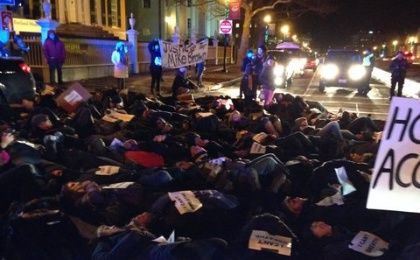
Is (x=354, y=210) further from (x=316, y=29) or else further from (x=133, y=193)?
(x=316, y=29)

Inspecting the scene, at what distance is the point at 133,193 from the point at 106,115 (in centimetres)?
372

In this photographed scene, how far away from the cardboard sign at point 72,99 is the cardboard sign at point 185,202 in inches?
188

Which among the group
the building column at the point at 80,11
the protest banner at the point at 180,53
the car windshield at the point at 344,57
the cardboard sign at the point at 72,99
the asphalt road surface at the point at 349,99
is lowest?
the asphalt road surface at the point at 349,99

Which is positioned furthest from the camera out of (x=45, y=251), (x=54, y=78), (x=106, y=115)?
(x=54, y=78)

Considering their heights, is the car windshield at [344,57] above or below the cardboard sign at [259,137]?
above

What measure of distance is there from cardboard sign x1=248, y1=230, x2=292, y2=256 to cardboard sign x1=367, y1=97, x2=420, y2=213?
851 millimetres

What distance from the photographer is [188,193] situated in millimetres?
4609

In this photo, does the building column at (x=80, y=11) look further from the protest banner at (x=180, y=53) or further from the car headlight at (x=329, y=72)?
the car headlight at (x=329, y=72)

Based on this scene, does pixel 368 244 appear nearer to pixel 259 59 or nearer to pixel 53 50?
pixel 259 59

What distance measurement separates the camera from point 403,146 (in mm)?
3035

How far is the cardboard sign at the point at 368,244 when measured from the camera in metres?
3.73

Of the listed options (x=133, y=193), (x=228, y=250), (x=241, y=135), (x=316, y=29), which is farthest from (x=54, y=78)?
(x=316, y=29)

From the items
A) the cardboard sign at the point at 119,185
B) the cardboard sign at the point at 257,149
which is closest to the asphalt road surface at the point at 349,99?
the cardboard sign at the point at 257,149

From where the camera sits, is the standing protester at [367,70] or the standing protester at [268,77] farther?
the standing protester at [367,70]
